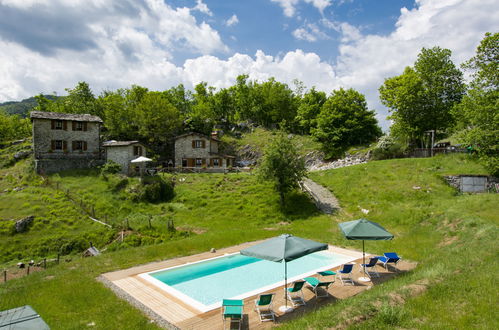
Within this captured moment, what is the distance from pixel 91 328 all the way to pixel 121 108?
173ft

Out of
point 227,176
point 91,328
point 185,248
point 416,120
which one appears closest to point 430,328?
point 91,328

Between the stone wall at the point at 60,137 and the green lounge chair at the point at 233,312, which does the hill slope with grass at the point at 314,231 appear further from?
the stone wall at the point at 60,137

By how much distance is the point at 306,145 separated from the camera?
188 ft

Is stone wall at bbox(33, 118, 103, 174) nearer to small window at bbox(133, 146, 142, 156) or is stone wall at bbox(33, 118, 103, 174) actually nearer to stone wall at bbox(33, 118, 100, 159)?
stone wall at bbox(33, 118, 100, 159)

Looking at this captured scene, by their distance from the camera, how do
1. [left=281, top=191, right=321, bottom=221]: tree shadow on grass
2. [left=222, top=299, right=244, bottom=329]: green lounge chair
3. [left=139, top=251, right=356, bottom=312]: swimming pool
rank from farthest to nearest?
[left=281, top=191, right=321, bottom=221]: tree shadow on grass
[left=139, top=251, right=356, bottom=312]: swimming pool
[left=222, top=299, right=244, bottom=329]: green lounge chair

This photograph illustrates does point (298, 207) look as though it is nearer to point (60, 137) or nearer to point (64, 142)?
point (64, 142)

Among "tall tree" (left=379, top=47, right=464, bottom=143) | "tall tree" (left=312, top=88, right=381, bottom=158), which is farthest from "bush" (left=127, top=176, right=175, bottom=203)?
"tall tree" (left=379, top=47, right=464, bottom=143)

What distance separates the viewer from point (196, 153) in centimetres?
4969

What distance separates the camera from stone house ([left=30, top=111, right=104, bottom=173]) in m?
38.5

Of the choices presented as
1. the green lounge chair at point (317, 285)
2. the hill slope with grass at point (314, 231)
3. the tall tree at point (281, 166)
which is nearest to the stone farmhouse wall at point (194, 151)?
the hill slope with grass at point (314, 231)

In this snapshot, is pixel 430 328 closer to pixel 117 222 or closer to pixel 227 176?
pixel 117 222

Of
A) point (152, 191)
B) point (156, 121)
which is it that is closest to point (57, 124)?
point (156, 121)

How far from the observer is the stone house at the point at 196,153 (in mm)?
49219

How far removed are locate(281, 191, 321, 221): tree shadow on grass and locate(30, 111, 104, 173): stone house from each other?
94.0 feet
